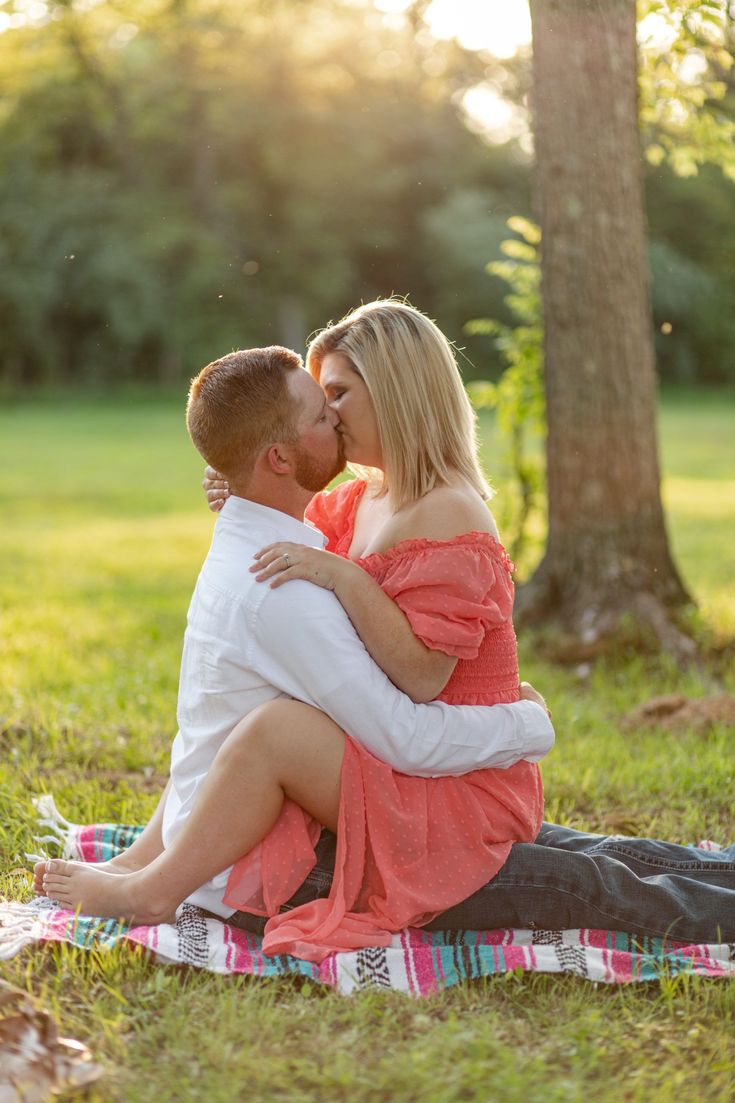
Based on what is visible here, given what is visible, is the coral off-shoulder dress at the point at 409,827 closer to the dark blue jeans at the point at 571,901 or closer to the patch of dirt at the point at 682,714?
the dark blue jeans at the point at 571,901

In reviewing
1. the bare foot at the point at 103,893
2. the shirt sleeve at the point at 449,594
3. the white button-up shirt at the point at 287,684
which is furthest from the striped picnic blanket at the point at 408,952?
the shirt sleeve at the point at 449,594

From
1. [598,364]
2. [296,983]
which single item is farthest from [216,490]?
[598,364]

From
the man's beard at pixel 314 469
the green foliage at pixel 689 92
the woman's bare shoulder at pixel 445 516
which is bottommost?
the woman's bare shoulder at pixel 445 516

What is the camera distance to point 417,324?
10.4 ft

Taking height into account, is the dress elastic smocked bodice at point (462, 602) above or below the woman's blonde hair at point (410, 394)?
below

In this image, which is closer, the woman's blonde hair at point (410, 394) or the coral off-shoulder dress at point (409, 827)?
the coral off-shoulder dress at point (409, 827)

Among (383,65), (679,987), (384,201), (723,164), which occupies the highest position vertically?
(383,65)

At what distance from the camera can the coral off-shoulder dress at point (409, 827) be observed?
298cm

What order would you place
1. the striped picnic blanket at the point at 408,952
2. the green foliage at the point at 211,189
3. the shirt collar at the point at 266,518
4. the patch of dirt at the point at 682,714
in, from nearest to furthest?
the striped picnic blanket at the point at 408,952
the shirt collar at the point at 266,518
the patch of dirt at the point at 682,714
the green foliage at the point at 211,189

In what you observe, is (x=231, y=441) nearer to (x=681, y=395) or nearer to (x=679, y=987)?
(x=679, y=987)

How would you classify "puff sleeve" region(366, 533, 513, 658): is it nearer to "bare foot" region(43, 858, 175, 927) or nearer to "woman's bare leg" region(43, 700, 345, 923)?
"woman's bare leg" region(43, 700, 345, 923)

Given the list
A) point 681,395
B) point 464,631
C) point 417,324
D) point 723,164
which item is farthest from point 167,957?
point 681,395

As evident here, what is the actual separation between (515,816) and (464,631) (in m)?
0.55

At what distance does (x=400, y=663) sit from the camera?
2.99 meters
